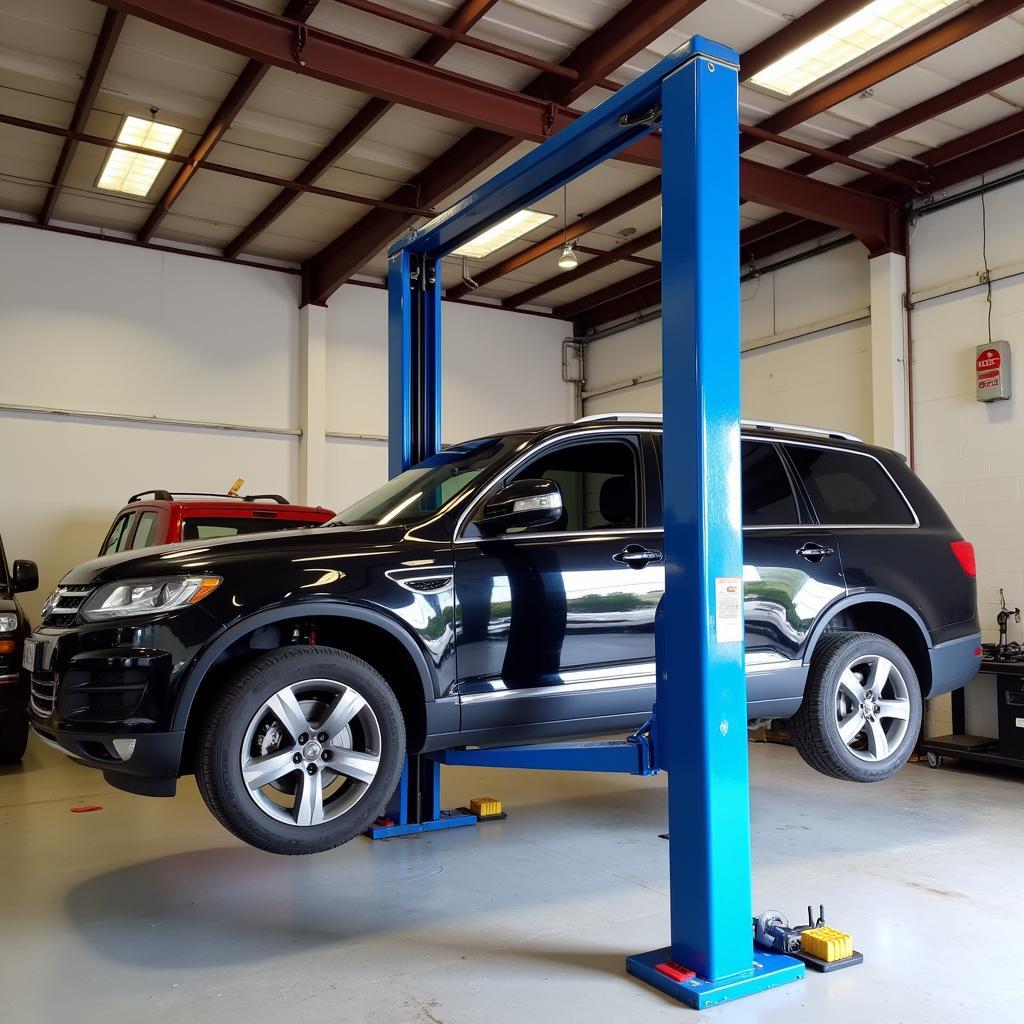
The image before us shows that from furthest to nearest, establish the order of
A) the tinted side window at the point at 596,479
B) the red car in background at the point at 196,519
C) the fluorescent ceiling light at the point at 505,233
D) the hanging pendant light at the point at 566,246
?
the fluorescent ceiling light at the point at 505,233 < the hanging pendant light at the point at 566,246 < the red car in background at the point at 196,519 < the tinted side window at the point at 596,479

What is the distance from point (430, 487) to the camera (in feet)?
12.7

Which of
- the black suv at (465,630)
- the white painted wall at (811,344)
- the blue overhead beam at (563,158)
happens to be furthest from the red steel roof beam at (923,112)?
the blue overhead beam at (563,158)

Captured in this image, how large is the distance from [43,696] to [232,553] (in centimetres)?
82

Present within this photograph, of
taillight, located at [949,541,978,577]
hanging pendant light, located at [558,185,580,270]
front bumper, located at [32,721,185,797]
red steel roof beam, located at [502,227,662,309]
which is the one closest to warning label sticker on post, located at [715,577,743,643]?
front bumper, located at [32,721,185,797]

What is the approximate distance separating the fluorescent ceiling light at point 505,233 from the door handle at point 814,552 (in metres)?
5.80

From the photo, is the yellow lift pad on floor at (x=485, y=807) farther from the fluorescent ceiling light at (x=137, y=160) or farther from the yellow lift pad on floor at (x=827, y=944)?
the fluorescent ceiling light at (x=137, y=160)

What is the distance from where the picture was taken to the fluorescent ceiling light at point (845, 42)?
589cm

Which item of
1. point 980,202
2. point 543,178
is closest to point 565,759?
point 543,178

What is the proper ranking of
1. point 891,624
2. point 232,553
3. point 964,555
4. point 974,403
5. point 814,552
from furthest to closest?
point 974,403 → point 964,555 → point 891,624 → point 814,552 → point 232,553

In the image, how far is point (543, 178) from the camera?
392 cm

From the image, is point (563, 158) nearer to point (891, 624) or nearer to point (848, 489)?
point (848, 489)

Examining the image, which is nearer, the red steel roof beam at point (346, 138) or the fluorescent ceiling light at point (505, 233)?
the red steel roof beam at point (346, 138)

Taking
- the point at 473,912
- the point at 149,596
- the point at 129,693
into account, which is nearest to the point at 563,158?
the point at 149,596

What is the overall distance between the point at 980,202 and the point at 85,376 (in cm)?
809
